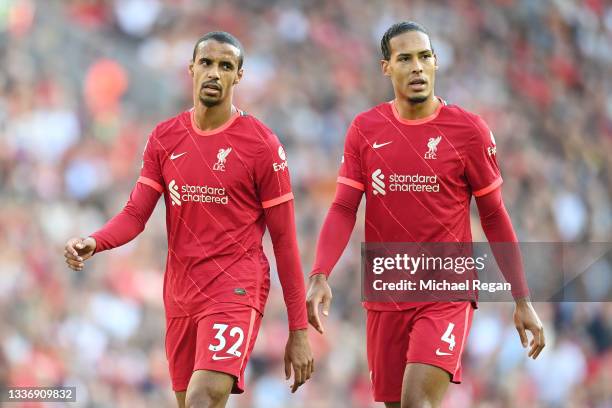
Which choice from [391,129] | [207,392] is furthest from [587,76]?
[207,392]

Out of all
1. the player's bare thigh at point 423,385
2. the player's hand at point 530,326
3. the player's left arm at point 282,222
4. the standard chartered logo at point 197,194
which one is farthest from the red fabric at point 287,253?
the player's hand at point 530,326

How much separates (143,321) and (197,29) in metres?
4.15

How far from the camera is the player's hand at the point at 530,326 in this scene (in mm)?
7566

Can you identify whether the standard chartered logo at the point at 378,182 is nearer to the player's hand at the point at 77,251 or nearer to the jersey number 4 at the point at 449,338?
the jersey number 4 at the point at 449,338

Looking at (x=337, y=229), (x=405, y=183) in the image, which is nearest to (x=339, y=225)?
(x=337, y=229)

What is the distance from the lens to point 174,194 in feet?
25.5

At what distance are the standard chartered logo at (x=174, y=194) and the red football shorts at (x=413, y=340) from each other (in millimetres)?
1268

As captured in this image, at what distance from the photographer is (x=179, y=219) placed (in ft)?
25.3

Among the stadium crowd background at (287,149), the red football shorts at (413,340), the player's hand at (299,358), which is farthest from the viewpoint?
the stadium crowd background at (287,149)

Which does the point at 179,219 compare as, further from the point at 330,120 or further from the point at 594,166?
the point at 594,166

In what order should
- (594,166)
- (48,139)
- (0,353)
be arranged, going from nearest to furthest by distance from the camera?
1. (0,353)
2. (48,139)
3. (594,166)

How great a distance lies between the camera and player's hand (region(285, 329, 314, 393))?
7426 millimetres

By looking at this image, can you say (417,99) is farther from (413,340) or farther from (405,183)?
(413,340)

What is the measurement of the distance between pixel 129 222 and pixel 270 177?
32.7 inches
